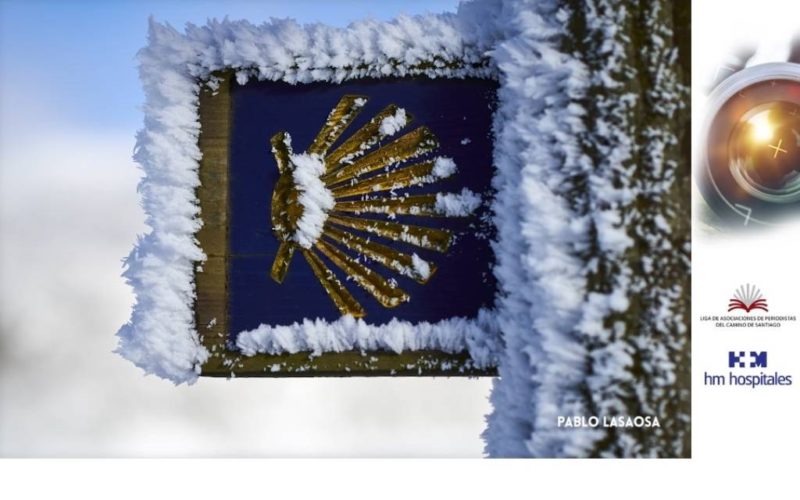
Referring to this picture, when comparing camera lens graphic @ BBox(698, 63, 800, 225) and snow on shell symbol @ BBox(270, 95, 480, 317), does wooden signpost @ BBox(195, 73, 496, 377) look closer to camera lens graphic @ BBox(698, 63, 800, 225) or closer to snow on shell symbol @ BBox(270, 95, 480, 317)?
snow on shell symbol @ BBox(270, 95, 480, 317)

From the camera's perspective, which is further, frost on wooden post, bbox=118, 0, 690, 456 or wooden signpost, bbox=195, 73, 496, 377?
wooden signpost, bbox=195, 73, 496, 377

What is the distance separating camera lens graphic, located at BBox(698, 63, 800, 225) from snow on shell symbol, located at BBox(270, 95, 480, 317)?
0.29m

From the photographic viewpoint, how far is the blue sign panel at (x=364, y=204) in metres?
0.90

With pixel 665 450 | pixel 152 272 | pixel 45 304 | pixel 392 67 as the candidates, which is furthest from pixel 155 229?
pixel 665 450

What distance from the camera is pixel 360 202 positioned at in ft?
2.96

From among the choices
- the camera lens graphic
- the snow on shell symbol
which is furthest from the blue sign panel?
the camera lens graphic

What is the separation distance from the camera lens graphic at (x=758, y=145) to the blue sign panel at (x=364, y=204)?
268 mm

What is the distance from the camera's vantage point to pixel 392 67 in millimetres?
897

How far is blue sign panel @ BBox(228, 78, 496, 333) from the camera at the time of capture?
0.90 metres

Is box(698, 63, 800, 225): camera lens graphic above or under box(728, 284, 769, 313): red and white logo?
above

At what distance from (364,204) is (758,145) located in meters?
0.47

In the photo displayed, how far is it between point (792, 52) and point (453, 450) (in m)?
0.61

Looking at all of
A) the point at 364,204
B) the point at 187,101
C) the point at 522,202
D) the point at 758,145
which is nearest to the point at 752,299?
the point at 758,145

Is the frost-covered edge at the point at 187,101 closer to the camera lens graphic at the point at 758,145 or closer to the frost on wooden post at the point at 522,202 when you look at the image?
the frost on wooden post at the point at 522,202
